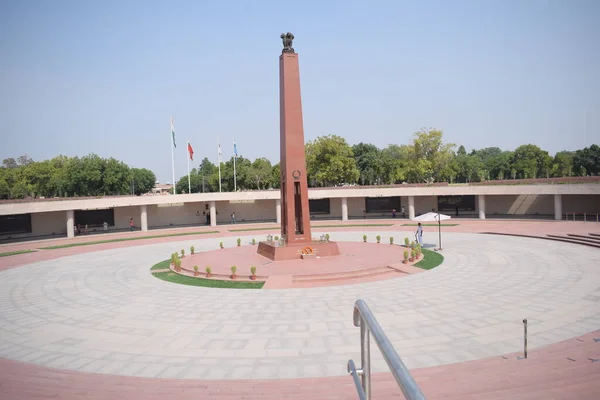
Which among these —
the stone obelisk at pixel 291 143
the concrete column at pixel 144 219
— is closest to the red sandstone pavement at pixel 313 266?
the stone obelisk at pixel 291 143

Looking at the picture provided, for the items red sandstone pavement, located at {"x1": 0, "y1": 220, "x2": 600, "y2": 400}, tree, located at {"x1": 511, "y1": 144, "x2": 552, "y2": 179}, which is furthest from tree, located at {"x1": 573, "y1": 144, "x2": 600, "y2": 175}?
red sandstone pavement, located at {"x1": 0, "y1": 220, "x2": 600, "y2": 400}

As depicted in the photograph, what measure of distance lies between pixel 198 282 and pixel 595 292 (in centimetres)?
1483

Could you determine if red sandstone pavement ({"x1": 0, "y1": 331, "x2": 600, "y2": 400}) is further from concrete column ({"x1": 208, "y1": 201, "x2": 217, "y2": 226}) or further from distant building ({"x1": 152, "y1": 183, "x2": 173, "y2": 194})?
distant building ({"x1": 152, "y1": 183, "x2": 173, "y2": 194})

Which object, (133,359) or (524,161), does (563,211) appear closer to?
(133,359)

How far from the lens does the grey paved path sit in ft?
31.6

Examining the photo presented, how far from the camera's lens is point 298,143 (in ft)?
75.2

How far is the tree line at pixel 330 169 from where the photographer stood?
2453 inches

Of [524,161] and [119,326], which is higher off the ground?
[524,161]

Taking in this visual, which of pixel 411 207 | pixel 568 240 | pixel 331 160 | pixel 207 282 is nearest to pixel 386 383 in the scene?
pixel 207 282

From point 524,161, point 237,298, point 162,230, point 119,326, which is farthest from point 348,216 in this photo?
point 524,161

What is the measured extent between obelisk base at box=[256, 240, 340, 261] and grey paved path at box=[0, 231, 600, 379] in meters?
5.73

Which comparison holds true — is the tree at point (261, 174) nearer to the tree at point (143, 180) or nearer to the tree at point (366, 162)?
the tree at point (366, 162)

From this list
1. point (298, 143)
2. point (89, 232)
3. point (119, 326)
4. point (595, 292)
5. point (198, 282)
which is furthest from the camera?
point (89, 232)

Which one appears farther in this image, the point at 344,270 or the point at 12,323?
the point at 344,270
